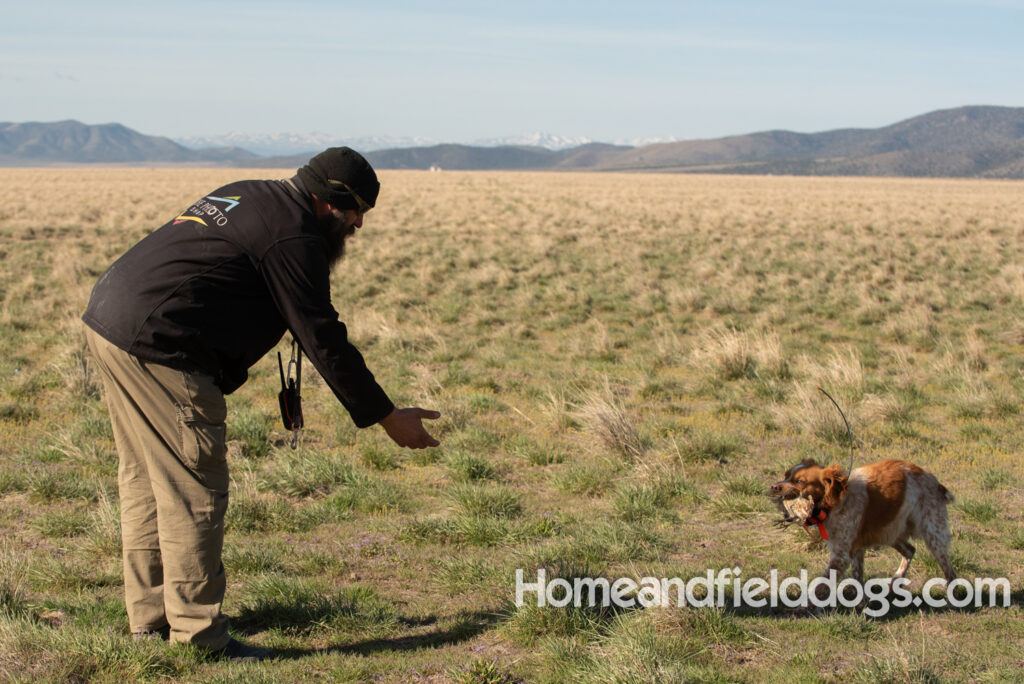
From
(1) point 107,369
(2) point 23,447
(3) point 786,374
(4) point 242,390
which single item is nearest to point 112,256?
(4) point 242,390

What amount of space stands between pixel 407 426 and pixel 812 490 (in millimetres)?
1775

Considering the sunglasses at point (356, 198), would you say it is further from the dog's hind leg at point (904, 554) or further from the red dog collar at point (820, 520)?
the dog's hind leg at point (904, 554)

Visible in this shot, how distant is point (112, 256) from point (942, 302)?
50.9ft

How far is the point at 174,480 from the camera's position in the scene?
119 inches

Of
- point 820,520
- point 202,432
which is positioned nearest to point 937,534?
point 820,520

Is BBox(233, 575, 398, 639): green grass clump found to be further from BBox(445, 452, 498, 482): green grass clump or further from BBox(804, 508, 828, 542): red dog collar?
BBox(804, 508, 828, 542): red dog collar

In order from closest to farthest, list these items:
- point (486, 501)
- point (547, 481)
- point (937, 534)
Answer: point (937, 534) → point (486, 501) → point (547, 481)

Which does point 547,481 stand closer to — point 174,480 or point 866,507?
point 866,507

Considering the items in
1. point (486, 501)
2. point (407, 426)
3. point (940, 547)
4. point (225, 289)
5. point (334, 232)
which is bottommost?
point (486, 501)

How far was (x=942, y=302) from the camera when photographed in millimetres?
12781

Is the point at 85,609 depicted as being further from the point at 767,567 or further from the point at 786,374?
the point at 786,374

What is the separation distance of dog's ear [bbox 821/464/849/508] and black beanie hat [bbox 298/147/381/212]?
2.25 metres

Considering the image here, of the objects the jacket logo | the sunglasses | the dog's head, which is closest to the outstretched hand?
the sunglasses

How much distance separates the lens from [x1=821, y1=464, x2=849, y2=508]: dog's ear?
351 centimetres
